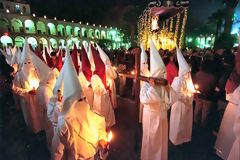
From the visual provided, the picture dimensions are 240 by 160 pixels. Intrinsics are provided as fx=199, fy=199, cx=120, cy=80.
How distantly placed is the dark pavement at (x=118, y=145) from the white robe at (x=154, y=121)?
565 millimetres

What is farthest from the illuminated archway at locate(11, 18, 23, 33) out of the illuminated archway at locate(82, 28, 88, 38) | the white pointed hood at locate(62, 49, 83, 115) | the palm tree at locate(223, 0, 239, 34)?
the white pointed hood at locate(62, 49, 83, 115)

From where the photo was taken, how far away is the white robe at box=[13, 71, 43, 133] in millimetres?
5670

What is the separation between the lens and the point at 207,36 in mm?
53812

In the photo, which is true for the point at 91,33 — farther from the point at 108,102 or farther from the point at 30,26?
the point at 108,102

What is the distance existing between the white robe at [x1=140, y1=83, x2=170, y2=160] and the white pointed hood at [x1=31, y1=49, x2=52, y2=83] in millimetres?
2388

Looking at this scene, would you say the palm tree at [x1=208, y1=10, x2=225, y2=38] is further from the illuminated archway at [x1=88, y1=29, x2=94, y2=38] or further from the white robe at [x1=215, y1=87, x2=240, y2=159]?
the illuminated archway at [x1=88, y1=29, x2=94, y2=38]

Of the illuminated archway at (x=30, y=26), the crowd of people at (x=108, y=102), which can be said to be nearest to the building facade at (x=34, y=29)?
the illuminated archway at (x=30, y=26)

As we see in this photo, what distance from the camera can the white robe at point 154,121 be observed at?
12.3 feet

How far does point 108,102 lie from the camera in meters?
5.91

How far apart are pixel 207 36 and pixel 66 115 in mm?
57857

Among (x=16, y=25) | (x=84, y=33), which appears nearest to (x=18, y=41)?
(x=16, y=25)

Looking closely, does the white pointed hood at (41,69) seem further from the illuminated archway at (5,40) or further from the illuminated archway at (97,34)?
the illuminated archway at (97,34)

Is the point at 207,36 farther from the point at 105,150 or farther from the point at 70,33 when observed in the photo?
the point at 105,150

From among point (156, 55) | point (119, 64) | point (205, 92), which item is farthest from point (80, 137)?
point (119, 64)
